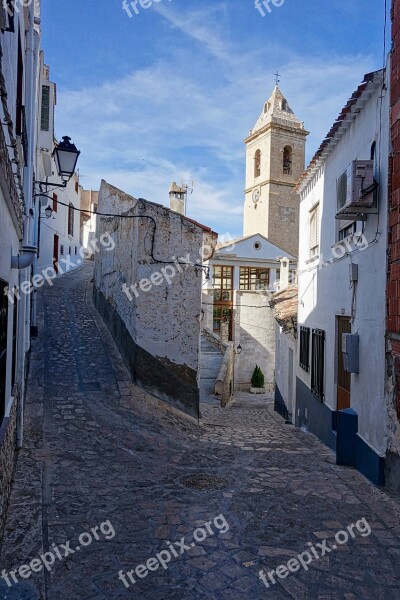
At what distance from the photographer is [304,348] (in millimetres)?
11281

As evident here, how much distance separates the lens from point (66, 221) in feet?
82.3

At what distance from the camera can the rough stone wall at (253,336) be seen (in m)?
28.4

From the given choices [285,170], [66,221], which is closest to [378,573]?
[66,221]

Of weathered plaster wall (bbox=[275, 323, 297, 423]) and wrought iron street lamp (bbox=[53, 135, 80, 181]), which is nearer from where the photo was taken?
wrought iron street lamp (bbox=[53, 135, 80, 181])

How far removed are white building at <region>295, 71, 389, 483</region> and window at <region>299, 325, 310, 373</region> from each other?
0.44 metres

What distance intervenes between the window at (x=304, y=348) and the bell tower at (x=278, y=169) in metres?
27.6

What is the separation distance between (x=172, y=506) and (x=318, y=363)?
552cm

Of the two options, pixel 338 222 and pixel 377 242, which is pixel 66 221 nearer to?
pixel 338 222

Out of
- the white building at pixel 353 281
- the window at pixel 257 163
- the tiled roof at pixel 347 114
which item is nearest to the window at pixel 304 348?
the white building at pixel 353 281

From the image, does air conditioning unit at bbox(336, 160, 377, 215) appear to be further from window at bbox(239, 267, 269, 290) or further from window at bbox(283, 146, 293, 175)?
window at bbox(283, 146, 293, 175)

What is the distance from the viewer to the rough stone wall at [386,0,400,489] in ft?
17.9

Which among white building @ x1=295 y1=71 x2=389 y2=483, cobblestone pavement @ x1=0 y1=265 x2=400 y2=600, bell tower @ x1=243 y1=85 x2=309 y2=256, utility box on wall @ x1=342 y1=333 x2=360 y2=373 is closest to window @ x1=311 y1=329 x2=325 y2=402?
white building @ x1=295 y1=71 x2=389 y2=483

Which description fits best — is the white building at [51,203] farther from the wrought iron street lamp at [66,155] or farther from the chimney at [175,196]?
the chimney at [175,196]

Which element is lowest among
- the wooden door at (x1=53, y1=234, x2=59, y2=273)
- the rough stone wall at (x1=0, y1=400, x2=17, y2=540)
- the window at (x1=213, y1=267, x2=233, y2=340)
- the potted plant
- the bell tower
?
the potted plant
